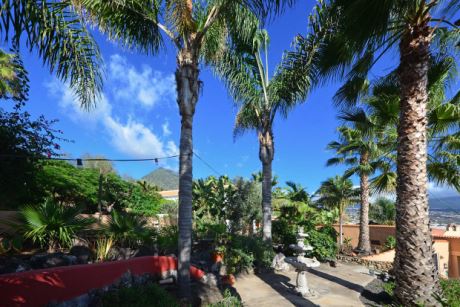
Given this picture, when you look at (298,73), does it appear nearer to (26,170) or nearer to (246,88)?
(246,88)

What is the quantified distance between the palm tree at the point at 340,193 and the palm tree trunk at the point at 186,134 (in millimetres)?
16665

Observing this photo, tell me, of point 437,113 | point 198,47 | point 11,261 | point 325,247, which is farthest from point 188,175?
point 325,247

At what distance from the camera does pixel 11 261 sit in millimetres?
5199

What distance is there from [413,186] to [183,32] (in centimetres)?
566

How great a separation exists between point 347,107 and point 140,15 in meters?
6.08

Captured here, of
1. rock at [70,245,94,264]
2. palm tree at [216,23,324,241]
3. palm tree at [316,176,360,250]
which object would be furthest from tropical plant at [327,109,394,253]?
rock at [70,245,94,264]

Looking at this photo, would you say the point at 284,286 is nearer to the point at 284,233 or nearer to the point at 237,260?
the point at 237,260

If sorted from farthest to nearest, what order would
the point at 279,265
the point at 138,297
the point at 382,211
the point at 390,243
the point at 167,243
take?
1. the point at 382,211
2. the point at 390,243
3. the point at 279,265
4. the point at 167,243
5. the point at 138,297

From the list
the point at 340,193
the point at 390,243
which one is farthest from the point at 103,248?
the point at 340,193

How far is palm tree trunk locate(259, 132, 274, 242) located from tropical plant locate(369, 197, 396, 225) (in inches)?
665

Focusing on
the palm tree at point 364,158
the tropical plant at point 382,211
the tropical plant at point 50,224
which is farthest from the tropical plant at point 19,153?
the tropical plant at point 382,211

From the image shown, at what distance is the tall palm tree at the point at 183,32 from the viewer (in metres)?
6.25

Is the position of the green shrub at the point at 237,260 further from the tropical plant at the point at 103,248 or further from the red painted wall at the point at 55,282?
the red painted wall at the point at 55,282

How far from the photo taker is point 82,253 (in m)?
6.25
